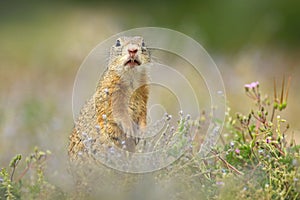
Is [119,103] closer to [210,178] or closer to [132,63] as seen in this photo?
[132,63]

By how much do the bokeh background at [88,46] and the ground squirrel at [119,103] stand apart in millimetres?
439

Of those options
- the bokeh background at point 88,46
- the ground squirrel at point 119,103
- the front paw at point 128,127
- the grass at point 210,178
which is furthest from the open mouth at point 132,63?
the bokeh background at point 88,46

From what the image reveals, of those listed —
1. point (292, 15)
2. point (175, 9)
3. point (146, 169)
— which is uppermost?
point (175, 9)

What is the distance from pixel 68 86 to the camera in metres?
9.40

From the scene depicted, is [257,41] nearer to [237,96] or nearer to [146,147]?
[237,96]

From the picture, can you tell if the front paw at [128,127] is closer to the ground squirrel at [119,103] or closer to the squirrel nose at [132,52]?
the ground squirrel at [119,103]

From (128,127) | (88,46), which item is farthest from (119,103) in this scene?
(88,46)

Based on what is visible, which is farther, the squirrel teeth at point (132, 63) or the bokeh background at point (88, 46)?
the bokeh background at point (88, 46)

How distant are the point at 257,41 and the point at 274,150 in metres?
6.66

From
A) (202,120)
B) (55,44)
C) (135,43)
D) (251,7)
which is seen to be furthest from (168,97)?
(251,7)

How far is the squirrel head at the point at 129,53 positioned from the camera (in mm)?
4273

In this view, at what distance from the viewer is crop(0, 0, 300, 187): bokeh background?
6.55m

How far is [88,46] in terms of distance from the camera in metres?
9.64

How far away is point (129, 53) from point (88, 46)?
5419 millimetres
